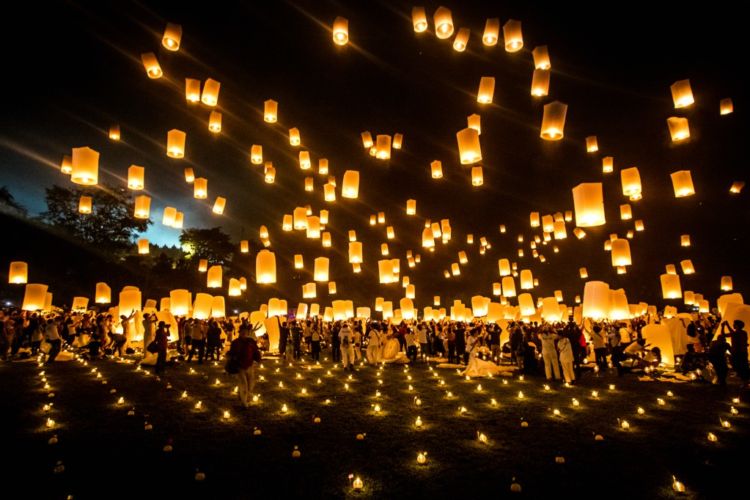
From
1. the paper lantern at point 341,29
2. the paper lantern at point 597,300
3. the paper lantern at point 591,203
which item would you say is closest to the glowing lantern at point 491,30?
the paper lantern at point 341,29

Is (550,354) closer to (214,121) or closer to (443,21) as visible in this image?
(443,21)

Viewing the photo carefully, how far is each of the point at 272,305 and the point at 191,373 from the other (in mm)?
7994

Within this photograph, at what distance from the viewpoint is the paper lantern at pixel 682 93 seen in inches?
368

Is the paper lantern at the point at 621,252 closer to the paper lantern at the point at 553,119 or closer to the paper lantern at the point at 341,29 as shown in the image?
the paper lantern at the point at 553,119

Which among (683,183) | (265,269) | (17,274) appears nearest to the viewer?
(683,183)

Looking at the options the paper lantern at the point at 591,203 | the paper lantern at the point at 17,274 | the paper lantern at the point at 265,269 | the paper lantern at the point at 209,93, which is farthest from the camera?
the paper lantern at the point at 17,274

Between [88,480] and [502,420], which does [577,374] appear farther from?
[88,480]

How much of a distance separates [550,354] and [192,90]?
11.6 meters

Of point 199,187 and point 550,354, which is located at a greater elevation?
point 199,187

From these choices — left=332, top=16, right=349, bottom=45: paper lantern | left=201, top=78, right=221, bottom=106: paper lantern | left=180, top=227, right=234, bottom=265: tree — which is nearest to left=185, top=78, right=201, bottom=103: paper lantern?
left=201, top=78, right=221, bottom=106: paper lantern

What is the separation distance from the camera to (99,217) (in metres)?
28.8

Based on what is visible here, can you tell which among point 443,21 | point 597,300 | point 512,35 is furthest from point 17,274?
point 597,300

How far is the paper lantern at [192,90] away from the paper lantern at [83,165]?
2402 millimetres

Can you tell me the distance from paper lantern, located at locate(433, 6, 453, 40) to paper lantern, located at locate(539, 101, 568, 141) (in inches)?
99.7
